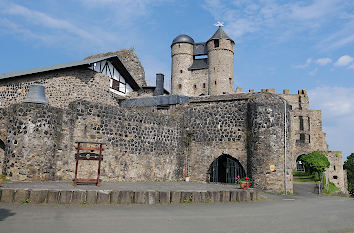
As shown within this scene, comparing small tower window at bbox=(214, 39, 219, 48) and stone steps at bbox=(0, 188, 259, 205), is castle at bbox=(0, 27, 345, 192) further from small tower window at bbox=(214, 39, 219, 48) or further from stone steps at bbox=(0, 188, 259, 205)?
small tower window at bbox=(214, 39, 219, 48)

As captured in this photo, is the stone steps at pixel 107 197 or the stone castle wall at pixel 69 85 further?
the stone castle wall at pixel 69 85

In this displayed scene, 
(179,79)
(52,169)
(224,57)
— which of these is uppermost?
(224,57)

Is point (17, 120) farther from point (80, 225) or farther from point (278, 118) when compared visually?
point (278, 118)

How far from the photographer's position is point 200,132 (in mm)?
17938

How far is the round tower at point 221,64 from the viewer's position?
46.1 metres

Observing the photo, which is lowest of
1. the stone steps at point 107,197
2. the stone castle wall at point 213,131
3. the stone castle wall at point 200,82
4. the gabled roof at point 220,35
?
the stone steps at point 107,197

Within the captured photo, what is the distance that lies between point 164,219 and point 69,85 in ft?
49.0

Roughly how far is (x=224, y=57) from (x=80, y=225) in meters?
42.7

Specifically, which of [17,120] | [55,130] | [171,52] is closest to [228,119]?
[55,130]

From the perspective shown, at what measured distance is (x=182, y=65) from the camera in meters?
48.8

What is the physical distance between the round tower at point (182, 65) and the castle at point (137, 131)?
24.9 metres

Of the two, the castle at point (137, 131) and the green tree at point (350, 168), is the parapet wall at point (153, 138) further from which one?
the green tree at point (350, 168)

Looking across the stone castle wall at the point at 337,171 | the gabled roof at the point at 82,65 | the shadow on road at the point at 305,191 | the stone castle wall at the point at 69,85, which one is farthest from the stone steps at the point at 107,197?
the stone castle wall at the point at 337,171

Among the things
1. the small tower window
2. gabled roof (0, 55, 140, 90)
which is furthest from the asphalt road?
the small tower window
